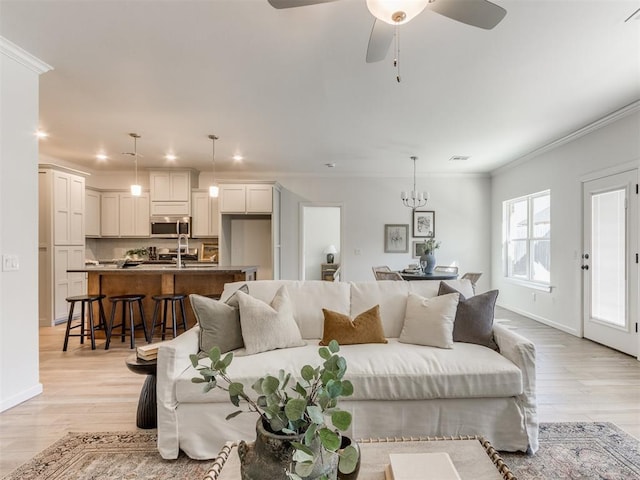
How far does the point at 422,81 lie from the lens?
308 centimetres

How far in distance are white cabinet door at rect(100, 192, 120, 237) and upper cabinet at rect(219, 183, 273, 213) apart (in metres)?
2.05

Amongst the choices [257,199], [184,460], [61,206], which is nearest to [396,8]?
[184,460]

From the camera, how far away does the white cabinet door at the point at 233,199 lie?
6.18 m

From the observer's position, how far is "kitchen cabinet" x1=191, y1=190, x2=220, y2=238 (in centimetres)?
646

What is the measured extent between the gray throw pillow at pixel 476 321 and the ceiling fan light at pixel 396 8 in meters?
1.81

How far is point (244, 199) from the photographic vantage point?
618cm

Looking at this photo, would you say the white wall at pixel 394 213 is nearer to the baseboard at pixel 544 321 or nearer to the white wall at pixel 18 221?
the baseboard at pixel 544 321

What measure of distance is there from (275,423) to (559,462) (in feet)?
5.95

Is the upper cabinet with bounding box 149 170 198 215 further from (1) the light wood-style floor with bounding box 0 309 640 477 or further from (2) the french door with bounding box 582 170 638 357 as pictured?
(2) the french door with bounding box 582 170 638 357

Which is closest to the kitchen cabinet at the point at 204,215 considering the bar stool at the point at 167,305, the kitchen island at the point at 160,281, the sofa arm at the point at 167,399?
the kitchen island at the point at 160,281

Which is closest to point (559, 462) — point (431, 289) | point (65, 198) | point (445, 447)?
point (445, 447)

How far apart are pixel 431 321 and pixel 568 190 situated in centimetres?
362

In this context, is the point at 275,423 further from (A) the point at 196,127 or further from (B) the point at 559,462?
(A) the point at 196,127

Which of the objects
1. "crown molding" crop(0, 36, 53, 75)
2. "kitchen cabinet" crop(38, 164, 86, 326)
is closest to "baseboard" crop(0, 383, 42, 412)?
"crown molding" crop(0, 36, 53, 75)
